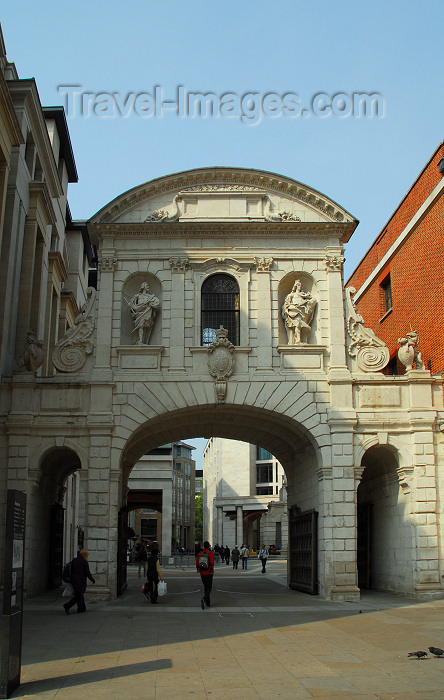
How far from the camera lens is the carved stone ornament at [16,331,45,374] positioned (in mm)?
23266

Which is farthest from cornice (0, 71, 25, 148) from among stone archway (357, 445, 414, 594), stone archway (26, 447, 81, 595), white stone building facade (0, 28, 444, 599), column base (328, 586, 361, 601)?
column base (328, 586, 361, 601)

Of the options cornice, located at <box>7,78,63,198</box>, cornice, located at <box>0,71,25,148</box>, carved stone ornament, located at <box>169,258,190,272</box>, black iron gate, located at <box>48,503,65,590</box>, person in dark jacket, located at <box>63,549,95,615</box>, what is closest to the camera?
person in dark jacket, located at <box>63,549,95,615</box>

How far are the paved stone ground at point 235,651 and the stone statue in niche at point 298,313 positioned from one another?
8734mm

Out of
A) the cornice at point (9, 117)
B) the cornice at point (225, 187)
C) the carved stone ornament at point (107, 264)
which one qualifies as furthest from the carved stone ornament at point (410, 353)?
the cornice at point (9, 117)

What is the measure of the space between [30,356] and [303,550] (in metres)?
11.4

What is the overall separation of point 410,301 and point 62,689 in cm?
2301

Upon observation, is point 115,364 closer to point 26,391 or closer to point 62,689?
point 26,391

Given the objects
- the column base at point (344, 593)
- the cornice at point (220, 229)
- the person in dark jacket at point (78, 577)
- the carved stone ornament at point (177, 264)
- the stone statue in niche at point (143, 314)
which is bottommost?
the column base at point (344, 593)

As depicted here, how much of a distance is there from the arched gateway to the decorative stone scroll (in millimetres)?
58

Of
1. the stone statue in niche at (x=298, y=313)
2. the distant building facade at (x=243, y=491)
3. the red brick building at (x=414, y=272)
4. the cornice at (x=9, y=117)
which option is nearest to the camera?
the cornice at (x=9, y=117)

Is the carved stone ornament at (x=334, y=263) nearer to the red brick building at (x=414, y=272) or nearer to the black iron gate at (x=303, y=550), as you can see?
the red brick building at (x=414, y=272)

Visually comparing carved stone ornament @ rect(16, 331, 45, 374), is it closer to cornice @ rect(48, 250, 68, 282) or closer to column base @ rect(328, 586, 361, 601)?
cornice @ rect(48, 250, 68, 282)

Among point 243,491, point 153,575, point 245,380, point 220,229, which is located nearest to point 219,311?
point 245,380

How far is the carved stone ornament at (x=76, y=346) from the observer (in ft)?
78.9
